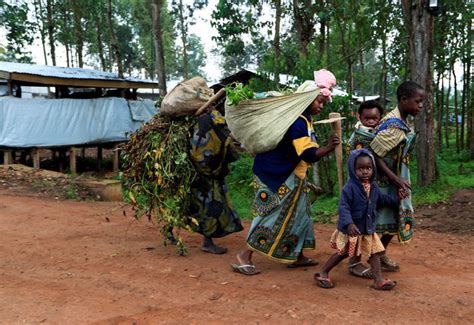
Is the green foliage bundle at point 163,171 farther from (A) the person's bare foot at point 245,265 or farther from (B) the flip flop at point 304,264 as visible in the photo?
(B) the flip flop at point 304,264

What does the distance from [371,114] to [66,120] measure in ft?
30.4

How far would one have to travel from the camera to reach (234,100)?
3521 mm

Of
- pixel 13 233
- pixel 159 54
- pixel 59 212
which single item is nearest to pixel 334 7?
pixel 159 54

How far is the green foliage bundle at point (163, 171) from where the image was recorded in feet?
13.6

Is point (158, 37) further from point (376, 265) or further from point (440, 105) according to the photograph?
point (376, 265)

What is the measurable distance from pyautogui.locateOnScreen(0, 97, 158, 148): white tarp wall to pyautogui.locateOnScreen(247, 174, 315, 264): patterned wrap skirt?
805 centimetres

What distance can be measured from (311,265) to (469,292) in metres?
1.24

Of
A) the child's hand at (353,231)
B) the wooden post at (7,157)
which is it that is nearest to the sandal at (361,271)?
the child's hand at (353,231)

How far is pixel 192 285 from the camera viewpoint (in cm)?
349

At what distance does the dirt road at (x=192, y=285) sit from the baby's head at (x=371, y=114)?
124cm

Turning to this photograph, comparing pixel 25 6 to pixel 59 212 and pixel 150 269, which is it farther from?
pixel 150 269

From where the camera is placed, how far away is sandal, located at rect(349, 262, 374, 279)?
3561mm

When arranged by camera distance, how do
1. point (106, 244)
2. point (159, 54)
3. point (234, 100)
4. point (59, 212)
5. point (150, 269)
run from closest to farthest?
point (234, 100), point (150, 269), point (106, 244), point (59, 212), point (159, 54)

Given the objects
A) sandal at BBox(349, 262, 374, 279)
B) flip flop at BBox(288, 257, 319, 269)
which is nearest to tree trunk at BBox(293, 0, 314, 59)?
flip flop at BBox(288, 257, 319, 269)
